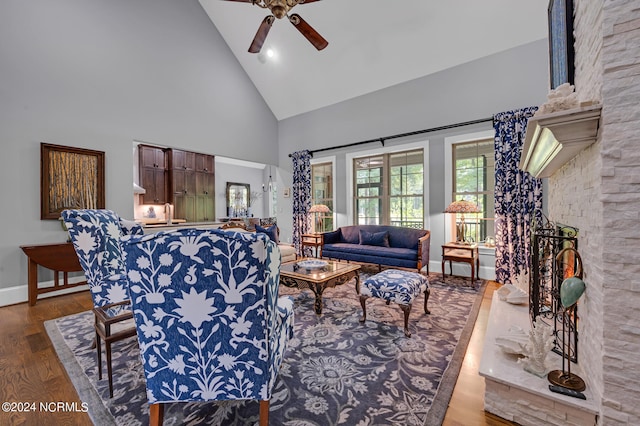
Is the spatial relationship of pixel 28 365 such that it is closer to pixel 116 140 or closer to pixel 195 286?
pixel 195 286

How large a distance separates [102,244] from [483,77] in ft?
17.1

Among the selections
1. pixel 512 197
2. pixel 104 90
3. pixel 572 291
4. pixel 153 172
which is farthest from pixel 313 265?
pixel 153 172

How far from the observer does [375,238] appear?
4.79 m

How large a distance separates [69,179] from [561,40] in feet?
18.6

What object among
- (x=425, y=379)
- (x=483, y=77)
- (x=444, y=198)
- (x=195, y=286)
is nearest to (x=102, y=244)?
(x=195, y=286)

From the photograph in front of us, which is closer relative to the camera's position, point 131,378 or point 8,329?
point 131,378

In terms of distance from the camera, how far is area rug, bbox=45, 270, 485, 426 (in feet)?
4.71

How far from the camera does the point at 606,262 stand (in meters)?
1.18

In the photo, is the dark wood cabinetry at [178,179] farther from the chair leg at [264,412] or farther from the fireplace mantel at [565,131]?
the fireplace mantel at [565,131]

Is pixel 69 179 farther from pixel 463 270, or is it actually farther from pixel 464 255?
pixel 463 270

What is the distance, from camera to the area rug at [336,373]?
144 cm

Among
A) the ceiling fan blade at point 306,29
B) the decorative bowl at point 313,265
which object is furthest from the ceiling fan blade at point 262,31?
the decorative bowl at point 313,265

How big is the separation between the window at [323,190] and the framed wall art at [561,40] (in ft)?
14.0

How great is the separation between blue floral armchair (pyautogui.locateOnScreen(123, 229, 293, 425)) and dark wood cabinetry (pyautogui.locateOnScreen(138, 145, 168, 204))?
214 inches
